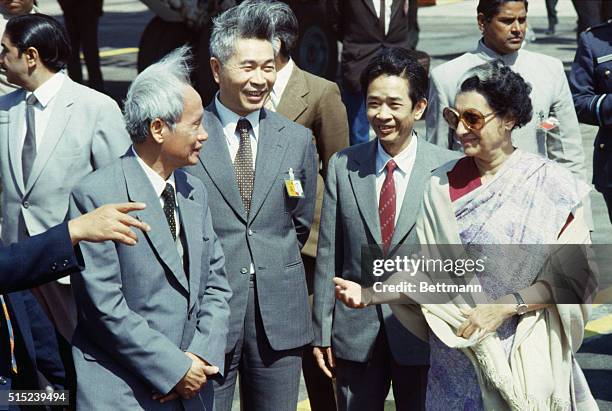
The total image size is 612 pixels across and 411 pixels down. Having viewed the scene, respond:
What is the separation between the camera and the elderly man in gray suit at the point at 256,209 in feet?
16.7

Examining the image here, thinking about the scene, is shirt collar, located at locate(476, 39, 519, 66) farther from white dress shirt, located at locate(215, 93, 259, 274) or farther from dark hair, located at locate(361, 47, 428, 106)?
white dress shirt, located at locate(215, 93, 259, 274)

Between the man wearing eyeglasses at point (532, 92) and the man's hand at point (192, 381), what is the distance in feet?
6.53

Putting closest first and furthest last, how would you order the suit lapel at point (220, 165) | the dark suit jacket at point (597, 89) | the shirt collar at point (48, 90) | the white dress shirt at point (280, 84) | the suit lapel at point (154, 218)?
the suit lapel at point (154, 218) → the suit lapel at point (220, 165) → the shirt collar at point (48, 90) → the white dress shirt at point (280, 84) → the dark suit jacket at point (597, 89)

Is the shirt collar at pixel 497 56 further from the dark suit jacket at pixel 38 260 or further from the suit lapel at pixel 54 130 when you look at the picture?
the dark suit jacket at pixel 38 260

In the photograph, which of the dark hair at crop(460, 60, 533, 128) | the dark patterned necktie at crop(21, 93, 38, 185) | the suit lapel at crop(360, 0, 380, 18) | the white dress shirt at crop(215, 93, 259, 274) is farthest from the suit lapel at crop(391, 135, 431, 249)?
the suit lapel at crop(360, 0, 380, 18)

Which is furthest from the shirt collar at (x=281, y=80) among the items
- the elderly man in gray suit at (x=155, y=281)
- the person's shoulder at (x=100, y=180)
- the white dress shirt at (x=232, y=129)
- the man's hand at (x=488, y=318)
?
the man's hand at (x=488, y=318)

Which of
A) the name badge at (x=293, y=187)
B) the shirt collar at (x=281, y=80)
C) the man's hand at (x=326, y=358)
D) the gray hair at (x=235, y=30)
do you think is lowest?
the man's hand at (x=326, y=358)

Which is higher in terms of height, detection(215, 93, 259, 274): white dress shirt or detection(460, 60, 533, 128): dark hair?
detection(460, 60, 533, 128): dark hair

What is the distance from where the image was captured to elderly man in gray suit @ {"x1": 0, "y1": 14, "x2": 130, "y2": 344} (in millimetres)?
5801

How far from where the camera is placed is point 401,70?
16.3 feet

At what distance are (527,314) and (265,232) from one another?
123 cm

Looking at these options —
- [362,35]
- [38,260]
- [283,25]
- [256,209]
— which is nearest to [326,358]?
[256,209]

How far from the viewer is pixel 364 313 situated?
496cm

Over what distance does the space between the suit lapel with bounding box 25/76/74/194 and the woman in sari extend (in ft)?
6.17
